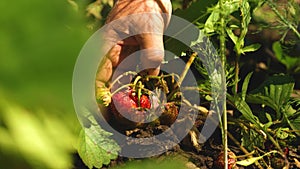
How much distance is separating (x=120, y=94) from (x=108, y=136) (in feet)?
0.29

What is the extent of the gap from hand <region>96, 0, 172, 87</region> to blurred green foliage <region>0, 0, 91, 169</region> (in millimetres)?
912

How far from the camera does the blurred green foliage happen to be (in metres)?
0.14

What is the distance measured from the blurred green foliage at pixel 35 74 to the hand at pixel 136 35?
912mm

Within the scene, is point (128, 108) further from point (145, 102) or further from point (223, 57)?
point (223, 57)

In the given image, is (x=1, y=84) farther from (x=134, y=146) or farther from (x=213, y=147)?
(x=213, y=147)

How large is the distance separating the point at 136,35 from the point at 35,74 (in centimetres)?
100

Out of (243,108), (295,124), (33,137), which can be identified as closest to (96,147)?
(243,108)

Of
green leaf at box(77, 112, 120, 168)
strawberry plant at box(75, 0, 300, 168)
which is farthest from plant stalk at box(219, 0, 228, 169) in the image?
green leaf at box(77, 112, 120, 168)

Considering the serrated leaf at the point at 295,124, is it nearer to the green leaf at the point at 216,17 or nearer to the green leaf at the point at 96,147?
the green leaf at the point at 216,17

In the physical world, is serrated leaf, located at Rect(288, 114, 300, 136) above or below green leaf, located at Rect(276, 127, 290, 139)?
above

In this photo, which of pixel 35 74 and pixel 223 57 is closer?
pixel 35 74

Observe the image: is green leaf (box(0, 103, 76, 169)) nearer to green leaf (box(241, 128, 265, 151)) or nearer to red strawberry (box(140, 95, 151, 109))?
red strawberry (box(140, 95, 151, 109))

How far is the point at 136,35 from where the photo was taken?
113cm

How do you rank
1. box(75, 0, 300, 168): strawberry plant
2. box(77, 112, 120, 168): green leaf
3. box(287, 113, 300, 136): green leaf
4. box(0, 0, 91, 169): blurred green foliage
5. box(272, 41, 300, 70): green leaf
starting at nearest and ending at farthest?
1. box(0, 0, 91, 169): blurred green foliage
2. box(77, 112, 120, 168): green leaf
3. box(75, 0, 300, 168): strawberry plant
4. box(287, 113, 300, 136): green leaf
5. box(272, 41, 300, 70): green leaf
